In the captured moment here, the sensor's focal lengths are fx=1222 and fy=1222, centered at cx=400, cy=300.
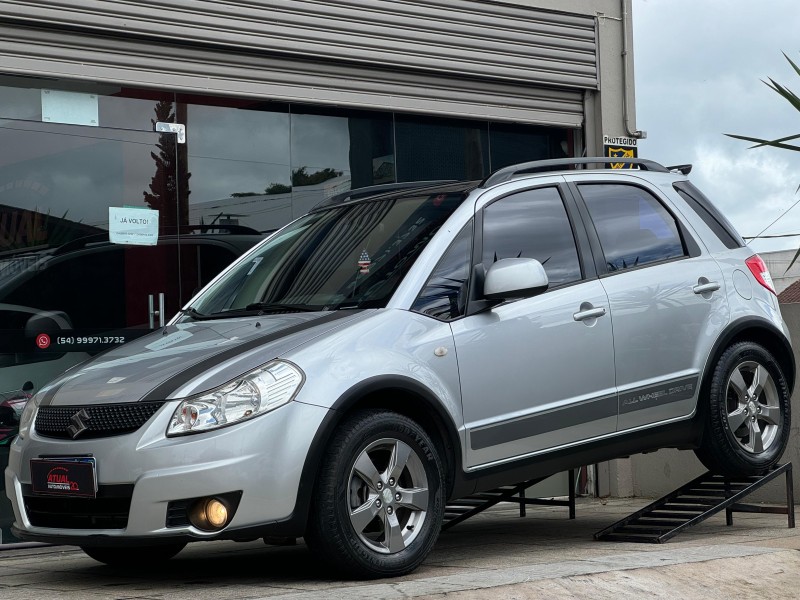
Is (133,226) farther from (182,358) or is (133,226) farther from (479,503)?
(182,358)

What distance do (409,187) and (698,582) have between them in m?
2.74

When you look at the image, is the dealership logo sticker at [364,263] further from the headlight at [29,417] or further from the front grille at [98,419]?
the headlight at [29,417]

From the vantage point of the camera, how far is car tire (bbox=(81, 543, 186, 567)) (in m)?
6.25

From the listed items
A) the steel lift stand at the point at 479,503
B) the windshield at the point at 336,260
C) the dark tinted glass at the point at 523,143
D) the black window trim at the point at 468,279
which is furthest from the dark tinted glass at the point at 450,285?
the dark tinted glass at the point at 523,143

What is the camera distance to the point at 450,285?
19.1ft

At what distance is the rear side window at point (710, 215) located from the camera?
721 centimetres

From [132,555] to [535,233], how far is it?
2.67m

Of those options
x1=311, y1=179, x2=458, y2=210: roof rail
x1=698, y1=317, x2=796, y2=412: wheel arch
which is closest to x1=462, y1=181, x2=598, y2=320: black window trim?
x1=311, y1=179, x2=458, y2=210: roof rail

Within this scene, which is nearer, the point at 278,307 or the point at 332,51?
the point at 278,307

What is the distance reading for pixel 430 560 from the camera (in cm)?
612

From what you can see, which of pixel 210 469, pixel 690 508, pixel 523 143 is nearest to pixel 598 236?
pixel 690 508

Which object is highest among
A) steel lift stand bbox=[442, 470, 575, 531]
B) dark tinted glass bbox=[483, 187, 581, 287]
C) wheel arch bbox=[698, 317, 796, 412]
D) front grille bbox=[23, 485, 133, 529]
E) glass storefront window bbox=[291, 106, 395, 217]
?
glass storefront window bbox=[291, 106, 395, 217]

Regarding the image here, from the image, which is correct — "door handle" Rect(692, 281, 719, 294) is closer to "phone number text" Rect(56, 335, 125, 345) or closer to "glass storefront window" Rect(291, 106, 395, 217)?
"glass storefront window" Rect(291, 106, 395, 217)

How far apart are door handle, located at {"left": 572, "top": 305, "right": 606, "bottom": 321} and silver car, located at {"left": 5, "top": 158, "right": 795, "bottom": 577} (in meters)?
0.02
